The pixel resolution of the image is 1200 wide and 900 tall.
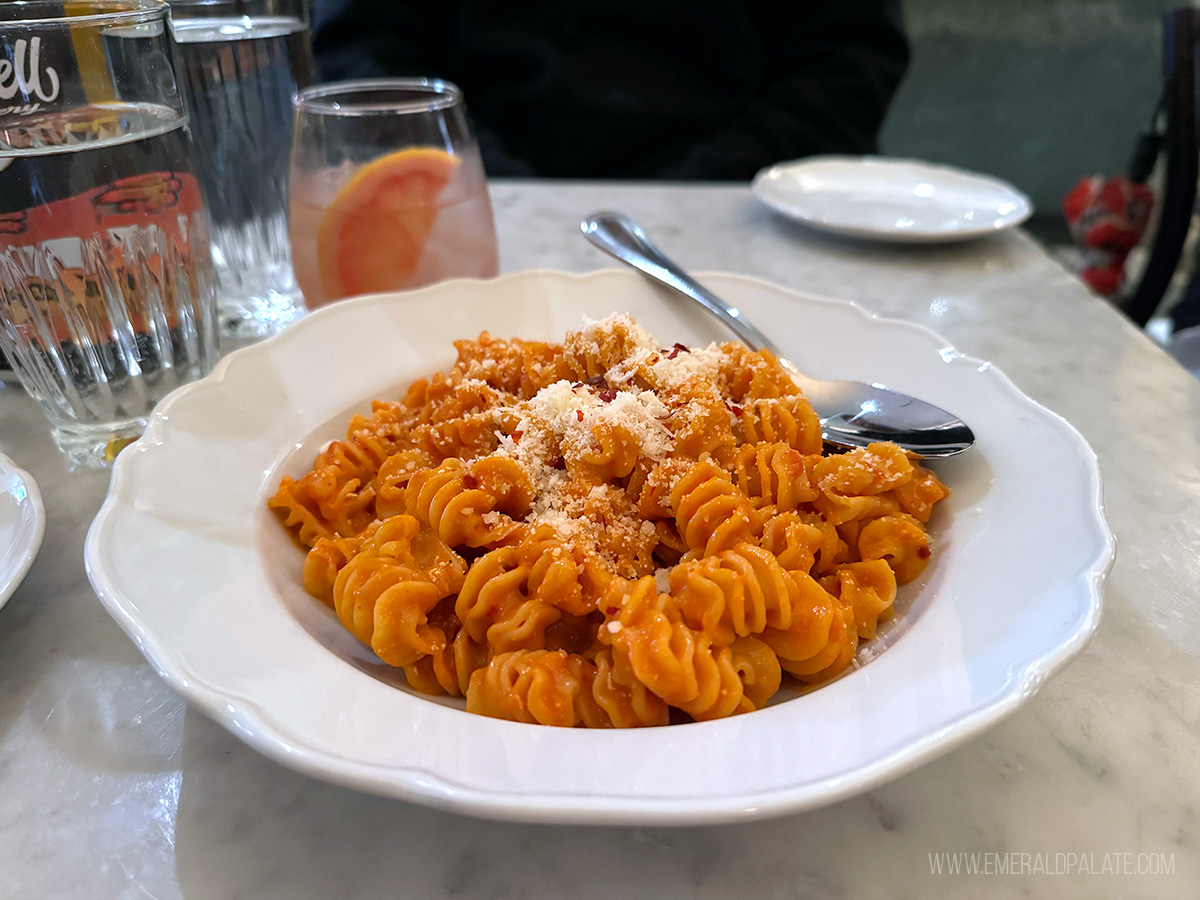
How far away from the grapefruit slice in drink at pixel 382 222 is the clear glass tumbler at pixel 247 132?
0.62ft

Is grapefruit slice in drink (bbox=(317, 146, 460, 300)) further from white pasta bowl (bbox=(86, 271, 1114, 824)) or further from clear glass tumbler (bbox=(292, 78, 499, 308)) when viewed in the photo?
white pasta bowl (bbox=(86, 271, 1114, 824))

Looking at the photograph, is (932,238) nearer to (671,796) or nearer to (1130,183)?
(1130,183)

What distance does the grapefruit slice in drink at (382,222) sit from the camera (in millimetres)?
1269

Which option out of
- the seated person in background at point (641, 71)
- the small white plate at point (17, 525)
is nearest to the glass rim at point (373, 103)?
the small white plate at point (17, 525)

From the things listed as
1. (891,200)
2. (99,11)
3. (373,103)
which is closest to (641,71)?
(891,200)

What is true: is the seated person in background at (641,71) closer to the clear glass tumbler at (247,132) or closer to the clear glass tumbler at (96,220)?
the clear glass tumbler at (247,132)

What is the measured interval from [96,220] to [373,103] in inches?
21.9

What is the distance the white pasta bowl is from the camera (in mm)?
537

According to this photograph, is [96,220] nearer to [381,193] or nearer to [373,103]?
[381,193]

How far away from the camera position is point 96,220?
0.99m

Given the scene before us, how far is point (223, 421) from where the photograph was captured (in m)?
0.95

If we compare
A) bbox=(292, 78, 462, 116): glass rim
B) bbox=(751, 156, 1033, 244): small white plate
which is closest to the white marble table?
bbox=(292, 78, 462, 116): glass rim

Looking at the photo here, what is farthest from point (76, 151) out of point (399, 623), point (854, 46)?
point (854, 46)

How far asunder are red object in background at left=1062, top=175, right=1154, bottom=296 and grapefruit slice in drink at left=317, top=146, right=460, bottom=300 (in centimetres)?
246
